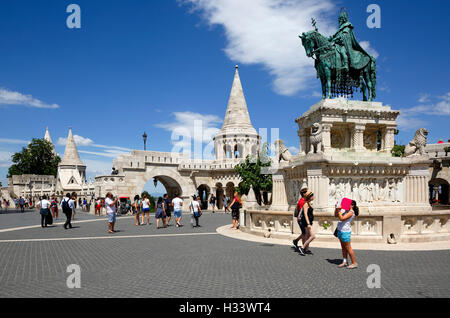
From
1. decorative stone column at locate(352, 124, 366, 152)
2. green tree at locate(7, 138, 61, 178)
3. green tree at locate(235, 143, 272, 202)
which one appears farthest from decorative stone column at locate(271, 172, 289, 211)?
green tree at locate(7, 138, 61, 178)

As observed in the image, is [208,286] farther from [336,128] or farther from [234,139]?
[234,139]

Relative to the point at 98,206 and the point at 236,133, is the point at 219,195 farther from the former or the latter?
the point at 98,206

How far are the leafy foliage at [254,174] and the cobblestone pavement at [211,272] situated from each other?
64.0ft

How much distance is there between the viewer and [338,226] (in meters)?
6.71

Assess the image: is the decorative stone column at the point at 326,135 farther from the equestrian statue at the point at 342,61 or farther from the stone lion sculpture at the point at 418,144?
the stone lion sculpture at the point at 418,144

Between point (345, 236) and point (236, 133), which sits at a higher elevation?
point (236, 133)

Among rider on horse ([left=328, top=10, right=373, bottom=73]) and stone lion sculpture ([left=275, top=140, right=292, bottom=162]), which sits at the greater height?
rider on horse ([left=328, top=10, right=373, bottom=73])

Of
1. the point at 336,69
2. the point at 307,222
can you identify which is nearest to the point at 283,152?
the point at 336,69

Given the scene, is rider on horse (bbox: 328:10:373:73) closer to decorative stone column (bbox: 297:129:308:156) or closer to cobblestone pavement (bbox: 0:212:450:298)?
decorative stone column (bbox: 297:129:308:156)

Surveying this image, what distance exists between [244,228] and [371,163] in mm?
4959

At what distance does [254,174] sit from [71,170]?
24.4 m

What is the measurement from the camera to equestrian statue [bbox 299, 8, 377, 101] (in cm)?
1344

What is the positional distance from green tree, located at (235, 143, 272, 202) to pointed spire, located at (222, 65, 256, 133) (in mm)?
4845
